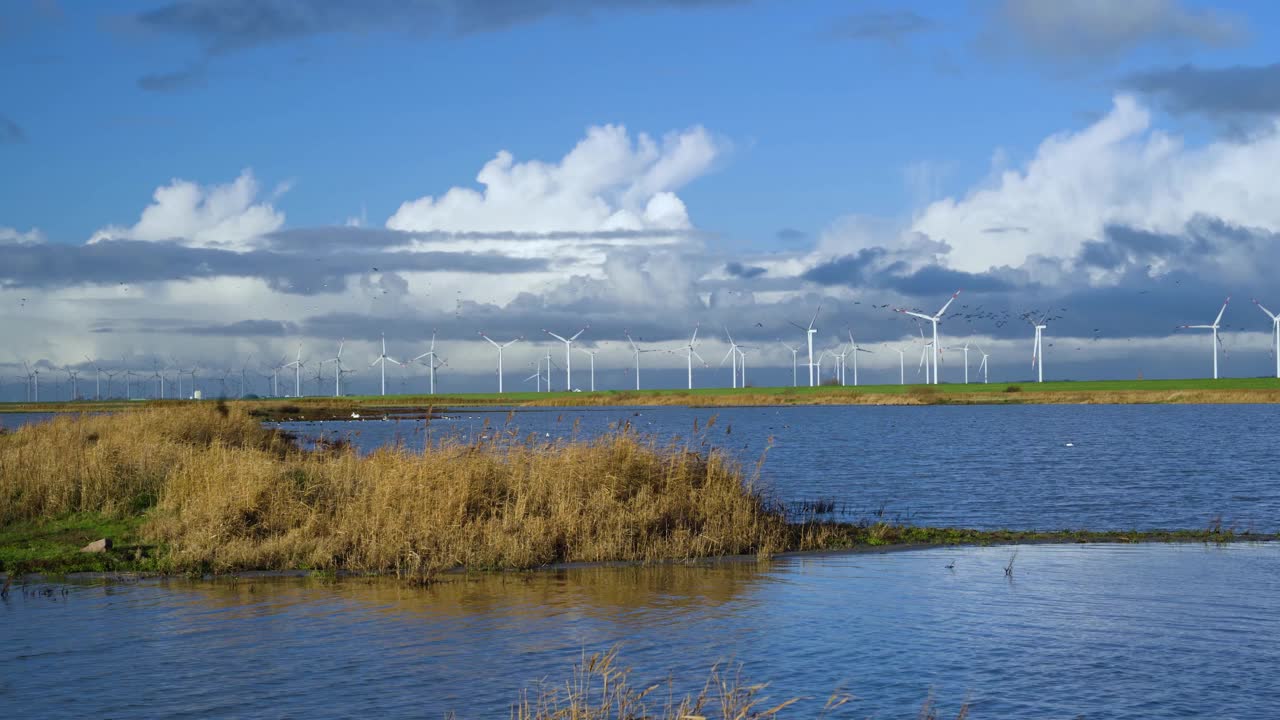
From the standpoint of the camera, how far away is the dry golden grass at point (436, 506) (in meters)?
24.3

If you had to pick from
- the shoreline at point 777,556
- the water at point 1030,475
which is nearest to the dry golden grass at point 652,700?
the shoreline at point 777,556

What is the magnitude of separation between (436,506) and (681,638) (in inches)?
351

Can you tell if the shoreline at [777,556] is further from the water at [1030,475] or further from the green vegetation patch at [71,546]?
the water at [1030,475]

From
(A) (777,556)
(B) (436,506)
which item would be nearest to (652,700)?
(B) (436,506)

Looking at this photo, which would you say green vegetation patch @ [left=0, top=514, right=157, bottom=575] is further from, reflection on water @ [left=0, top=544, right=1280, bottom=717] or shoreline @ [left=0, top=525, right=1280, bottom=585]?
reflection on water @ [left=0, top=544, right=1280, bottom=717]

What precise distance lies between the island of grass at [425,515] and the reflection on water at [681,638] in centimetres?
114

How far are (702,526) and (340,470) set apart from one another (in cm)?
904

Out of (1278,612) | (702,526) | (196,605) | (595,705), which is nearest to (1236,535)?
(1278,612)

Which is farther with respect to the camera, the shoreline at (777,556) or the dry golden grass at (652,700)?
the shoreline at (777,556)

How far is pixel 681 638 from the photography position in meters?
17.8

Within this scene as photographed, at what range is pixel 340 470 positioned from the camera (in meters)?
28.2

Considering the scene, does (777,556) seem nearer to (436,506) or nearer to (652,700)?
(436,506)

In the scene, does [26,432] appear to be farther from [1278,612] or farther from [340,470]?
[1278,612]

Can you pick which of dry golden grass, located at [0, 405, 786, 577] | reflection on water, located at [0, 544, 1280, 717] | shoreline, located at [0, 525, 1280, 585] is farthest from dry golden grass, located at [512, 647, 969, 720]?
dry golden grass, located at [0, 405, 786, 577]
